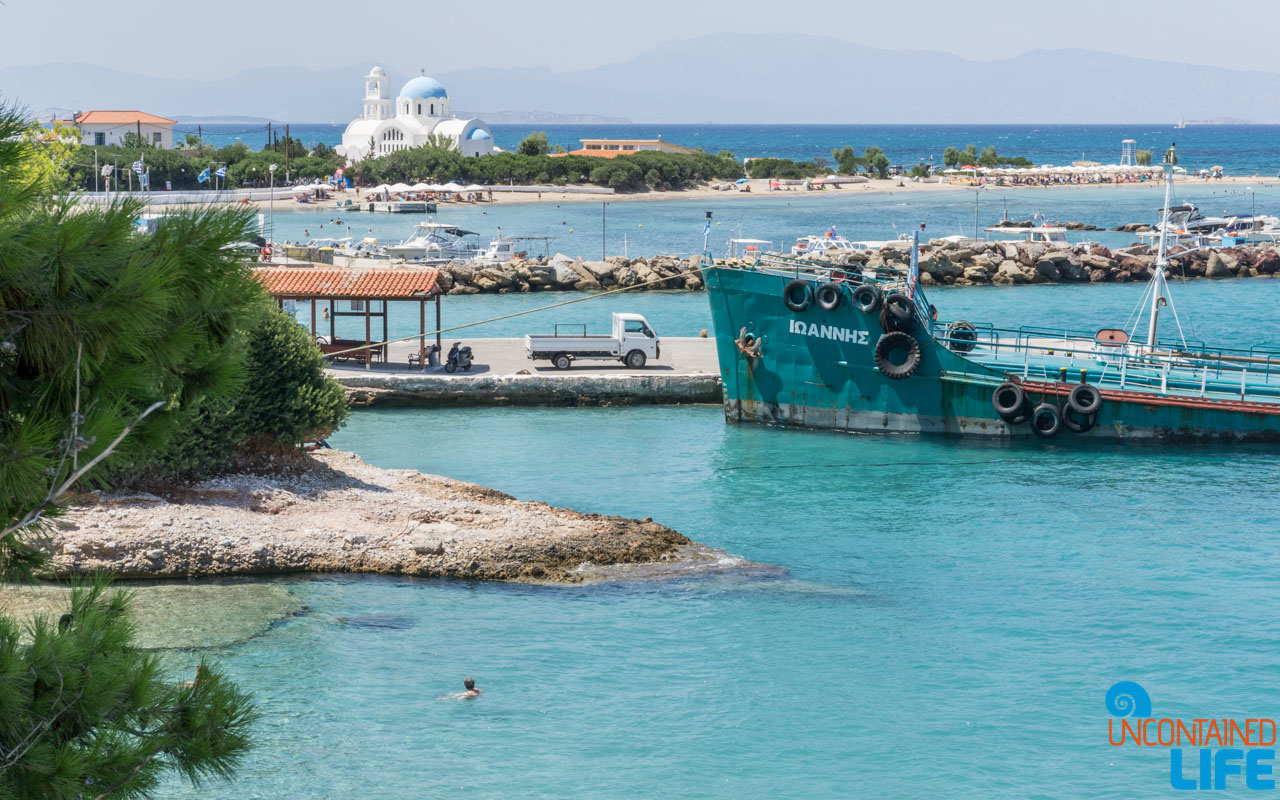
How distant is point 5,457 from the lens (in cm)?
566

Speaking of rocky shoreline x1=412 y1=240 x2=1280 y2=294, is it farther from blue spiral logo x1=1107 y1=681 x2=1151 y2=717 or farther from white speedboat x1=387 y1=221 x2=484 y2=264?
blue spiral logo x1=1107 y1=681 x2=1151 y2=717

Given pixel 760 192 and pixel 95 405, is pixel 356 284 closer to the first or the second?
pixel 95 405

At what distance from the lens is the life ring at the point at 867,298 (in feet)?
94.1

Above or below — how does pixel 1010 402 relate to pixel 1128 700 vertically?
above

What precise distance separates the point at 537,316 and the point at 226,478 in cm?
3017

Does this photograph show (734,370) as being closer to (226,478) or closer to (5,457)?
(226,478)

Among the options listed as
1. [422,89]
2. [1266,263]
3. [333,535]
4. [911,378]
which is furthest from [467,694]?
[422,89]

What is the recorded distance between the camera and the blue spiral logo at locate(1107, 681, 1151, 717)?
15164mm

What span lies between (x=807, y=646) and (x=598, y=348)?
1847 cm

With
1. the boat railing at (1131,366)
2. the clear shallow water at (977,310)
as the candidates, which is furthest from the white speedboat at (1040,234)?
the boat railing at (1131,366)

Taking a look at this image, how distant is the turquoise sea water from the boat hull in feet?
6.73

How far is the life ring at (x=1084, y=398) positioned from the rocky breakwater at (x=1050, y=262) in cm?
3053

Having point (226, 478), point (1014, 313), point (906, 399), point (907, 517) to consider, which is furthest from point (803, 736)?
point (1014, 313)

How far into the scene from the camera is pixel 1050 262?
6184 cm
